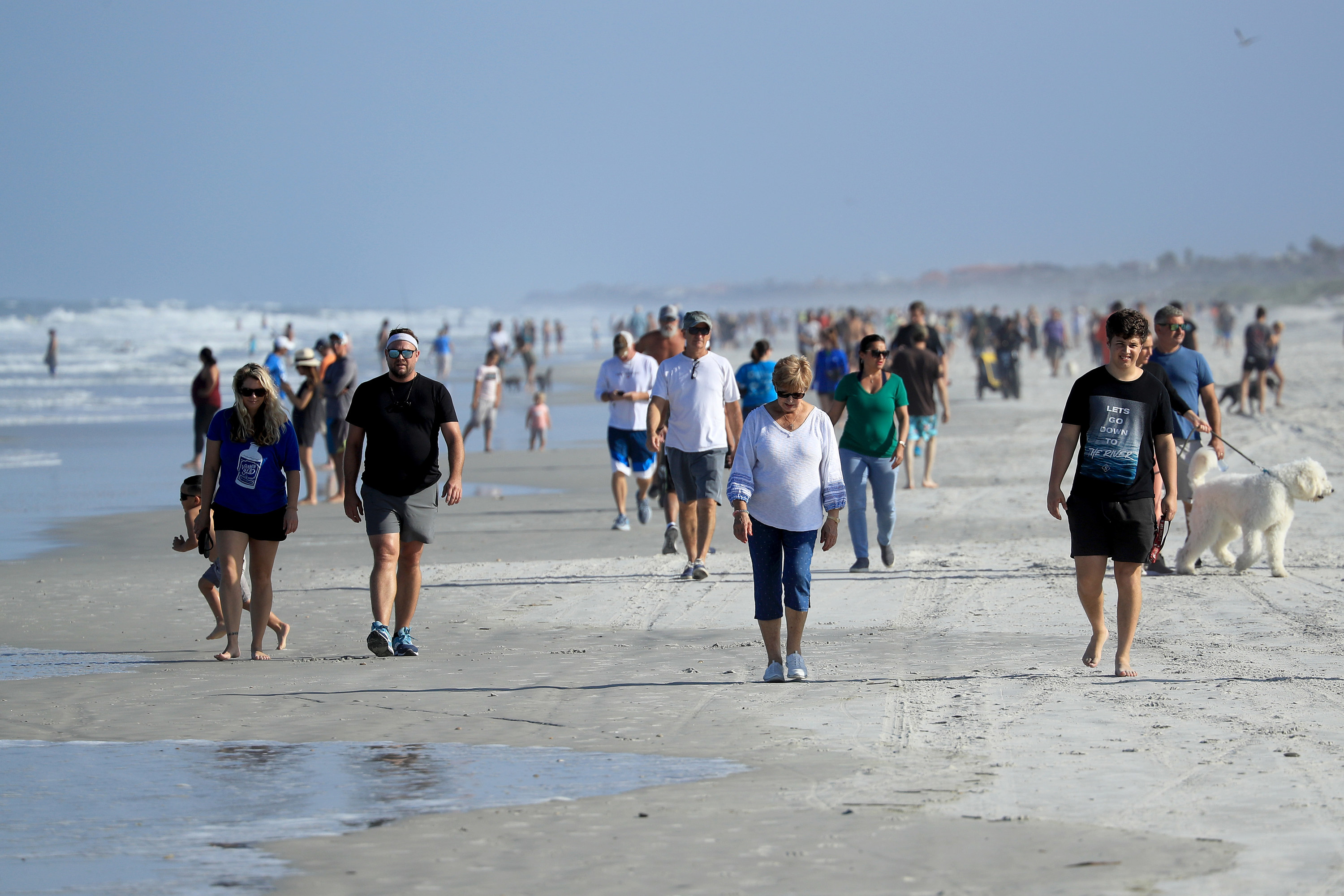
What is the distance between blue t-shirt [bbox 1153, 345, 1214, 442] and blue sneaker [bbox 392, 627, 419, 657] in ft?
16.6

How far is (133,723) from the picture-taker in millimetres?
6117

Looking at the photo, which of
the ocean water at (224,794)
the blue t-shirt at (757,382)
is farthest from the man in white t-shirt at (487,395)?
the ocean water at (224,794)

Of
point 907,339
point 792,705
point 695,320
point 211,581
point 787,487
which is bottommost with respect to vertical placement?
point 792,705

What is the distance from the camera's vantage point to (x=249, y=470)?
23.5 feet

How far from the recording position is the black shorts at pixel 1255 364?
21266 mm

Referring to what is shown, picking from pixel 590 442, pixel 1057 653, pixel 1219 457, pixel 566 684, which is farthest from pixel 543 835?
pixel 590 442

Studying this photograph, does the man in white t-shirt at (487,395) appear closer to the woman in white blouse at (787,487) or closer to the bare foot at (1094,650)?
the woman in white blouse at (787,487)

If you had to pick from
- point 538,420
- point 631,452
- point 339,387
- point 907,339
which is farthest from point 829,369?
A: point 538,420

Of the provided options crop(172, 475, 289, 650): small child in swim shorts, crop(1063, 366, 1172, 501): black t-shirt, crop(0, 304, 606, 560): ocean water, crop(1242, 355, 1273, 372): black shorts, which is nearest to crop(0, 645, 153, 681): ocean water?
crop(172, 475, 289, 650): small child in swim shorts

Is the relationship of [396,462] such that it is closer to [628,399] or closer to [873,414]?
[873,414]

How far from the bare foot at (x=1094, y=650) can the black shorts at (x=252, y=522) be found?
158 inches

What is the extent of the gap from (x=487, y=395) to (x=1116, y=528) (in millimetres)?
13560

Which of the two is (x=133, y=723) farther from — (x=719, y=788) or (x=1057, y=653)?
(x=1057, y=653)

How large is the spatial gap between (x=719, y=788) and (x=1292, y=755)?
2.16 meters
